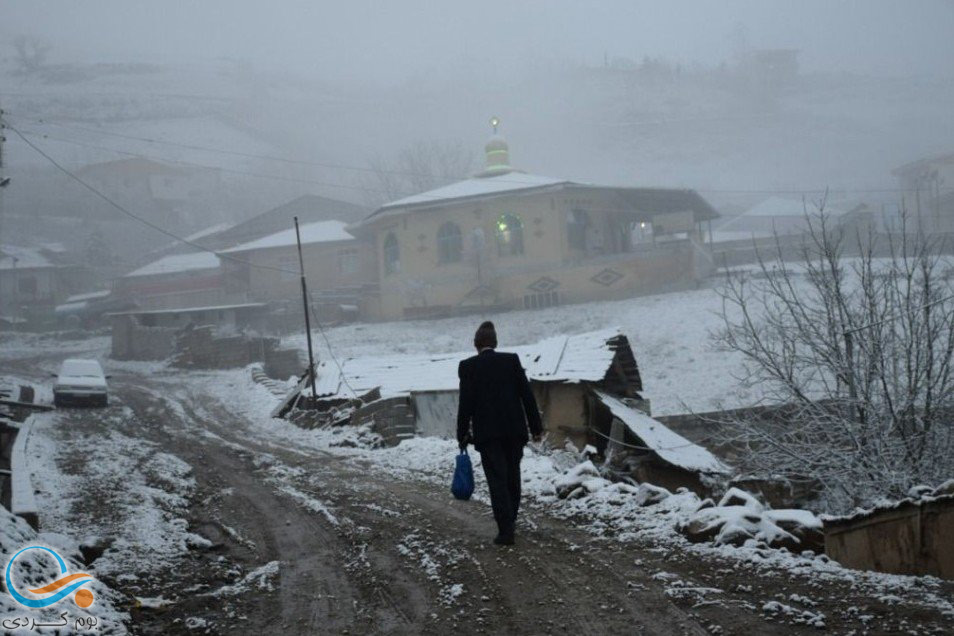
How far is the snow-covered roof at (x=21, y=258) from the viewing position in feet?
216

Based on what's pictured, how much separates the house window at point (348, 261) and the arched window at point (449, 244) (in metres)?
8.03

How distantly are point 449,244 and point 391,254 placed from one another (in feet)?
12.3

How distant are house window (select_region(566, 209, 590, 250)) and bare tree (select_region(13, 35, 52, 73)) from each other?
12874 centimetres

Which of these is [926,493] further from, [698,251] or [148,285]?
[148,285]

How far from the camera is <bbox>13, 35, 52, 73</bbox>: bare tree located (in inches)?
5591

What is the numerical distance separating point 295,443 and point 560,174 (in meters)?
106

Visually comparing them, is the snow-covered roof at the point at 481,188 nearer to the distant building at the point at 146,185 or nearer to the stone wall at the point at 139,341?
the stone wall at the point at 139,341

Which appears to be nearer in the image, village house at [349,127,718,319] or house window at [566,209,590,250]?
village house at [349,127,718,319]

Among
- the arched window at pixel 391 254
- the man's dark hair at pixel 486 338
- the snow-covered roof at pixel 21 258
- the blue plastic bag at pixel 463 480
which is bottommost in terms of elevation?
the blue plastic bag at pixel 463 480

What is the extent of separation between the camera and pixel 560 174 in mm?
118875

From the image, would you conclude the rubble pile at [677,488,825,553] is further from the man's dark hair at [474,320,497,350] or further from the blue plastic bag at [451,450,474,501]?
the man's dark hair at [474,320,497,350]

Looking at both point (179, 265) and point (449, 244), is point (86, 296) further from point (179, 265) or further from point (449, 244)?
point (449, 244)

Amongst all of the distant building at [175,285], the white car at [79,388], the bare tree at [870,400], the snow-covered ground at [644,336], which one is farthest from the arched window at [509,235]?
the bare tree at [870,400]

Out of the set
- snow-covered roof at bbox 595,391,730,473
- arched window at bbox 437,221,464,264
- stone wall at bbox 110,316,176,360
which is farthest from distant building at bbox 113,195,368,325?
snow-covered roof at bbox 595,391,730,473
